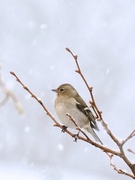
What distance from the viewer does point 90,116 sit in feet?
3.99

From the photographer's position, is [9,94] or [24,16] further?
[24,16]

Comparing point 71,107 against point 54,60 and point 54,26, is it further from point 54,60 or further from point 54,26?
point 54,26

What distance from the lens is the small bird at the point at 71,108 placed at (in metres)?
1.33

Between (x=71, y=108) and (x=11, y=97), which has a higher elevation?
(x=71, y=108)

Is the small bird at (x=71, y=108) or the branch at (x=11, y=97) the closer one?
the branch at (x=11, y=97)

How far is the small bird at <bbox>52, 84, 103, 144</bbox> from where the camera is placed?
1326 mm

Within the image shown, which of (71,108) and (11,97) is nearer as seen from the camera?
(11,97)

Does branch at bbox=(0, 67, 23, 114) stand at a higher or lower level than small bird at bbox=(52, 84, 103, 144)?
lower

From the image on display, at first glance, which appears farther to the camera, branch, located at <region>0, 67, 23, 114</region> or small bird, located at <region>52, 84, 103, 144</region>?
small bird, located at <region>52, 84, 103, 144</region>

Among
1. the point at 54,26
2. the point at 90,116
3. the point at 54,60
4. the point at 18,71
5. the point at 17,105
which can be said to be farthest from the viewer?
the point at 54,26

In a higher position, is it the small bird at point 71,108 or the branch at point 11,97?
the small bird at point 71,108

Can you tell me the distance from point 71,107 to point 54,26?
4772 mm

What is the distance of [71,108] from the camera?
1.46 meters

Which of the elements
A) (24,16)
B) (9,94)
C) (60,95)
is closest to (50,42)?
(24,16)
